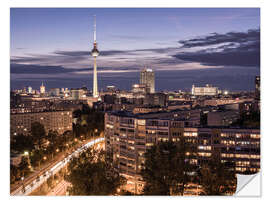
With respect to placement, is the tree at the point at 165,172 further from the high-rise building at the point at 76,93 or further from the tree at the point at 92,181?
the high-rise building at the point at 76,93

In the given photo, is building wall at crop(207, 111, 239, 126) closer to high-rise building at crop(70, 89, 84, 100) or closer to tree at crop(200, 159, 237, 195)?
tree at crop(200, 159, 237, 195)

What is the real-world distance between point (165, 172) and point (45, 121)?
1287 cm

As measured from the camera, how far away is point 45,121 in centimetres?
1767

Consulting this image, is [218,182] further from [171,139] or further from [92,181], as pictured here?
[171,139]

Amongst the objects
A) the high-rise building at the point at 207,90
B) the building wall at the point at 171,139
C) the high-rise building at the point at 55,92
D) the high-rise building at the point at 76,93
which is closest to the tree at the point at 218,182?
the building wall at the point at 171,139

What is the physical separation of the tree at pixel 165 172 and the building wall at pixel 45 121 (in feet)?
35.7

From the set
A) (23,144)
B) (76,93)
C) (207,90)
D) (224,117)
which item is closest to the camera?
(23,144)

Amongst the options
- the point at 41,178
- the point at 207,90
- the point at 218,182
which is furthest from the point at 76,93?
the point at 218,182

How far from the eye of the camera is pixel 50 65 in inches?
411

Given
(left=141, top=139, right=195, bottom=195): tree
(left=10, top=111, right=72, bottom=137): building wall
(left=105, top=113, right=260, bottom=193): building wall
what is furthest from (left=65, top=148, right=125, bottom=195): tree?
(left=10, top=111, right=72, bottom=137): building wall

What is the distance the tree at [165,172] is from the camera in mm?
6133
